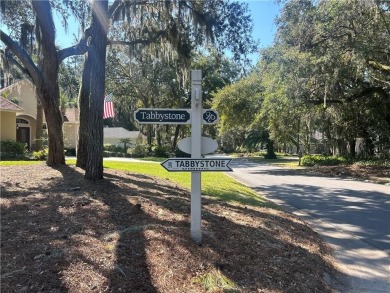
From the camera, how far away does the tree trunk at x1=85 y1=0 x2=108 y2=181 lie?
25.8 feet

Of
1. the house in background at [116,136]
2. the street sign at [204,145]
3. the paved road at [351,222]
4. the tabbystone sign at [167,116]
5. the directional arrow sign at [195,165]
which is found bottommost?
the paved road at [351,222]

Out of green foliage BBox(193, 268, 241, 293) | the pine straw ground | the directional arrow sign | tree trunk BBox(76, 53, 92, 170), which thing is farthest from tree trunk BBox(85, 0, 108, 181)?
green foliage BBox(193, 268, 241, 293)

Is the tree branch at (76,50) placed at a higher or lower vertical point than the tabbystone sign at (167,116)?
higher

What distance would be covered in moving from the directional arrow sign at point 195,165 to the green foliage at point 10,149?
62.4 feet

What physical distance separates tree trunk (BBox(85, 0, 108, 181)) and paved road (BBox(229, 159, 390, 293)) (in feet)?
11.5

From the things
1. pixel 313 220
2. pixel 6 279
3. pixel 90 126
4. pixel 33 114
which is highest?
pixel 33 114

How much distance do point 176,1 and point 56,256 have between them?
10383 mm

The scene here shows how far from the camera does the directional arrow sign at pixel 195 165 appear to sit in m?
4.62

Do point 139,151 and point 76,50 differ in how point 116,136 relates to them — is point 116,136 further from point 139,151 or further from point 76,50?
point 76,50

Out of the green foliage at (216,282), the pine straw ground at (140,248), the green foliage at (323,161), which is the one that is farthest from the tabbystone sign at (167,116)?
the green foliage at (323,161)

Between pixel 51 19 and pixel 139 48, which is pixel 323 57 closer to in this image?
pixel 139 48

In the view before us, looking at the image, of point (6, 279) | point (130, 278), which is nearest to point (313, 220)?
point (130, 278)

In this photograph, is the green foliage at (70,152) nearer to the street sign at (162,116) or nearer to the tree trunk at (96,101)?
the tree trunk at (96,101)

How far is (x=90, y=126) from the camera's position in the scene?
25.7 ft
